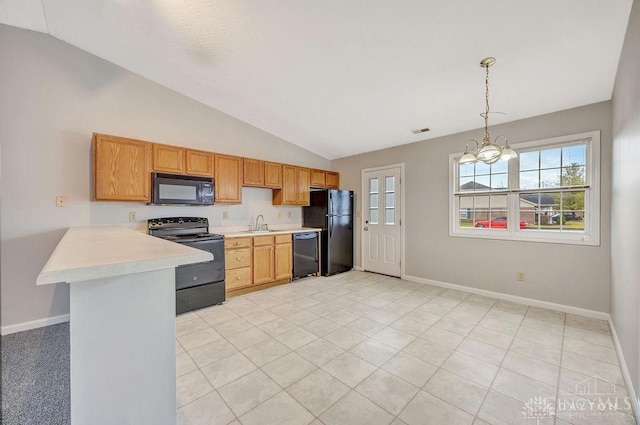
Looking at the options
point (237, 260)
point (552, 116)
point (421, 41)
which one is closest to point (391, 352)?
point (237, 260)

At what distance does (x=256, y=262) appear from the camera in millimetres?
3975

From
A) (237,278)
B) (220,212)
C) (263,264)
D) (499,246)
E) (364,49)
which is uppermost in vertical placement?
(364,49)

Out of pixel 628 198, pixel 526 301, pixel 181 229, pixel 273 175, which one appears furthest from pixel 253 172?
pixel 526 301

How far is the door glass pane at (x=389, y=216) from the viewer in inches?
189

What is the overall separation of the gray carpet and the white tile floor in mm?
713

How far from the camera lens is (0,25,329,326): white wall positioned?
274cm

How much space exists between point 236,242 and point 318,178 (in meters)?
2.16

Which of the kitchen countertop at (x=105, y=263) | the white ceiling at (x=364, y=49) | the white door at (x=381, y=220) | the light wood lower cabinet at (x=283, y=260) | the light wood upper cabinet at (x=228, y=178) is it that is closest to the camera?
the kitchen countertop at (x=105, y=263)

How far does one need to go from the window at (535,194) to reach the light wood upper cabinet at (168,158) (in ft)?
12.8

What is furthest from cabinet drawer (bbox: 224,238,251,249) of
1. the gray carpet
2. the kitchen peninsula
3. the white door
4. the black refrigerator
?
the kitchen peninsula

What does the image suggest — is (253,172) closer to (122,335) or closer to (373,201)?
(373,201)

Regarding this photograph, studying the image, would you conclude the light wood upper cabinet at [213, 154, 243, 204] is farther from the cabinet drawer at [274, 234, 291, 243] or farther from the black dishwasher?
the black dishwasher

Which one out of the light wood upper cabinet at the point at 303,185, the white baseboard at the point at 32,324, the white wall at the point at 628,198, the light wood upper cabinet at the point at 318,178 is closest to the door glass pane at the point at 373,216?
the light wood upper cabinet at the point at 318,178

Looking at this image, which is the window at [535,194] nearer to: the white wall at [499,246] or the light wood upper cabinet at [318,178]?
the white wall at [499,246]
